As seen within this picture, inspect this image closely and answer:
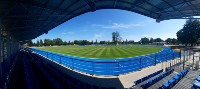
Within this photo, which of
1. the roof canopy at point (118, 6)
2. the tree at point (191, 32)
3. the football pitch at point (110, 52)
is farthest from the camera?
the tree at point (191, 32)

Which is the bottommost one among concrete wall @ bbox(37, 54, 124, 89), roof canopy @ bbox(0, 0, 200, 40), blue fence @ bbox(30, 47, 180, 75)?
concrete wall @ bbox(37, 54, 124, 89)

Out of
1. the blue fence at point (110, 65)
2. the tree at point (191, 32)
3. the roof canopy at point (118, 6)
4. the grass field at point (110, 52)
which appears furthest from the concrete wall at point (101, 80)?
the tree at point (191, 32)

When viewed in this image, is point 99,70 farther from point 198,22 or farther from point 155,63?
point 198,22

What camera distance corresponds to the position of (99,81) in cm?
1081

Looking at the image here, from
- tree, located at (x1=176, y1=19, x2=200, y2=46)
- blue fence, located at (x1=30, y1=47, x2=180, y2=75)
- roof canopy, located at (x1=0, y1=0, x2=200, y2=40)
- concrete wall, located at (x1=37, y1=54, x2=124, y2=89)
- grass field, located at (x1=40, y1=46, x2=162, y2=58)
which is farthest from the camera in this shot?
tree, located at (x1=176, y1=19, x2=200, y2=46)

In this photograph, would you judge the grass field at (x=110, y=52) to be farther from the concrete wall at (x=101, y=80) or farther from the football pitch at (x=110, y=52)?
the concrete wall at (x=101, y=80)

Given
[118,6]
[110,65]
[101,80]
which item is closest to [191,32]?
[118,6]

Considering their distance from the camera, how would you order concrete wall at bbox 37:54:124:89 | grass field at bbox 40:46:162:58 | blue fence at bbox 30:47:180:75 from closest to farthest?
1. concrete wall at bbox 37:54:124:89
2. blue fence at bbox 30:47:180:75
3. grass field at bbox 40:46:162:58

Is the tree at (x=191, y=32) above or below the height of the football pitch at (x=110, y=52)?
above

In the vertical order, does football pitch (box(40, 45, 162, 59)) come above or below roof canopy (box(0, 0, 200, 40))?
below

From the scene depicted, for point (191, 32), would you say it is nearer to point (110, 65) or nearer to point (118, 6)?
point (118, 6)

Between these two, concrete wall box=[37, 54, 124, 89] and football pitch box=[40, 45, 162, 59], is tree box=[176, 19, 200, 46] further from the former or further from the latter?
concrete wall box=[37, 54, 124, 89]

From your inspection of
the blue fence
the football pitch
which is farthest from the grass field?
the blue fence

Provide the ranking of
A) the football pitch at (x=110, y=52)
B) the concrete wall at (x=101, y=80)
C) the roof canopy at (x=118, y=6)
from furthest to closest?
the football pitch at (x=110, y=52), the roof canopy at (x=118, y=6), the concrete wall at (x=101, y=80)
